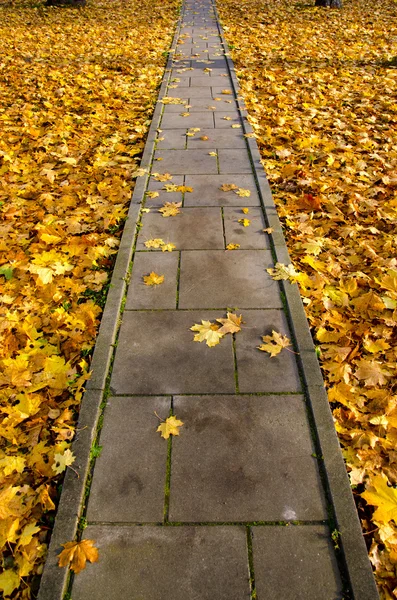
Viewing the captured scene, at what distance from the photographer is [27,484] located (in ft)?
6.98

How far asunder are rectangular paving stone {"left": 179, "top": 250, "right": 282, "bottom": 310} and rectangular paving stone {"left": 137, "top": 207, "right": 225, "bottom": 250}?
0.15 meters

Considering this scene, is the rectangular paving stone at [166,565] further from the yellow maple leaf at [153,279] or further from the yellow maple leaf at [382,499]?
the yellow maple leaf at [153,279]

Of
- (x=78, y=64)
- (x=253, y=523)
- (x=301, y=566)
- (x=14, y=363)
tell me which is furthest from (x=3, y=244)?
(x=78, y=64)

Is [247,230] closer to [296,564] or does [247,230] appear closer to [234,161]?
[234,161]

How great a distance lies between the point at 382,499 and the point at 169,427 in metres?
1.09

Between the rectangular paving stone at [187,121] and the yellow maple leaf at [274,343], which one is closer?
the yellow maple leaf at [274,343]

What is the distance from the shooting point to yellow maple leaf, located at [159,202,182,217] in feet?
13.4

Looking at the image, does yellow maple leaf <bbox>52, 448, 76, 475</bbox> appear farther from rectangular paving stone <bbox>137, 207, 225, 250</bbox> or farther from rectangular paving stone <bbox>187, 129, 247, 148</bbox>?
rectangular paving stone <bbox>187, 129, 247, 148</bbox>

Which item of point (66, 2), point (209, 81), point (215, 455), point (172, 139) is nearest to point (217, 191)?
point (172, 139)

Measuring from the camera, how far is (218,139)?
5523mm

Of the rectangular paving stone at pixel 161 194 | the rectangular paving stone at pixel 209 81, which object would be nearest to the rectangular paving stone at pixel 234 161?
the rectangular paving stone at pixel 161 194

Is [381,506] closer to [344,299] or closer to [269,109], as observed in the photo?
[344,299]

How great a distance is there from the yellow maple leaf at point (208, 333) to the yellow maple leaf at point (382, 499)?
1193 millimetres

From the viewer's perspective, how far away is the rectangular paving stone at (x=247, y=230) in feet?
12.1
